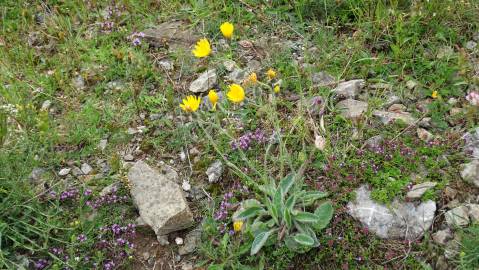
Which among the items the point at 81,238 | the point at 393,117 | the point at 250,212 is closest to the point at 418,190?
the point at 393,117

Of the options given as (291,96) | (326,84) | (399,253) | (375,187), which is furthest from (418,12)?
(399,253)

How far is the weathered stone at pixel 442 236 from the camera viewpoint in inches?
94.3

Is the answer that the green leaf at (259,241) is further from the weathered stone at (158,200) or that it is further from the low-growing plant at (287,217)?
the weathered stone at (158,200)

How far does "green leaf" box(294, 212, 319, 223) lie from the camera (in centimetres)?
235

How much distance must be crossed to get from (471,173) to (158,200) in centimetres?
173

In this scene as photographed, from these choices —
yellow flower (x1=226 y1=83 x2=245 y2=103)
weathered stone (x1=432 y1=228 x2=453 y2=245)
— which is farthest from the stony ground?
yellow flower (x1=226 y1=83 x2=245 y2=103)

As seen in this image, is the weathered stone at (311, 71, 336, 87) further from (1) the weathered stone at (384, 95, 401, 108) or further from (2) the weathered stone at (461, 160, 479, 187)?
(2) the weathered stone at (461, 160, 479, 187)

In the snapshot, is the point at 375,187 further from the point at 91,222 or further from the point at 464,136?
the point at 91,222

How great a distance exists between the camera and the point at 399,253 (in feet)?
7.93

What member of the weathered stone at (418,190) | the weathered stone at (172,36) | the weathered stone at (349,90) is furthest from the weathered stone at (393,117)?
the weathered stone at (172,36)

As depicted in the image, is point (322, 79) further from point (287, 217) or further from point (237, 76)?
point (287, 217)

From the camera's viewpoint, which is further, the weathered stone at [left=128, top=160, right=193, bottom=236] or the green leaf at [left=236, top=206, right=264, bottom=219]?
the weathered stone at [left=128, top=160, right=193, bottom=236]

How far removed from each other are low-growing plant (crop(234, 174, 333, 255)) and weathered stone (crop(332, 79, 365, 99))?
33.2 inches

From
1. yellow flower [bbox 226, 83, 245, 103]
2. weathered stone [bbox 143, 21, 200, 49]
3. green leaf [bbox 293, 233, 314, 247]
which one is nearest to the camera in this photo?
green leaf [bbox 293, 233, 314, 247]
